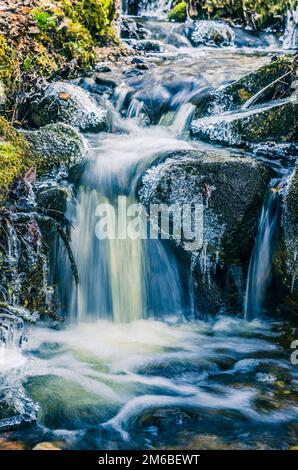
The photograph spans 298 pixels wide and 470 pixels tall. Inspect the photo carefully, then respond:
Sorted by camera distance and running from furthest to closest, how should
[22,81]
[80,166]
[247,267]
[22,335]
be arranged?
[22,81], [80,166], [247,267], [22,335]

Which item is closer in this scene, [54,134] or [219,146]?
[54,134]

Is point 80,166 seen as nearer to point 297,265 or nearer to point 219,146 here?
point 219,146

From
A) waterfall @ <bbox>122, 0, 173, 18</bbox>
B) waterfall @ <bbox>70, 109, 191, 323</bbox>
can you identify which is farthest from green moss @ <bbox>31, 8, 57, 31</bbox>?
waterfall @ <bbox>122, 0, 173, 18</bbox>

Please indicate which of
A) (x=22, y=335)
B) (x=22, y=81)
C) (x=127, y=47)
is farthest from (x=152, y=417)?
(x=127, y=47)

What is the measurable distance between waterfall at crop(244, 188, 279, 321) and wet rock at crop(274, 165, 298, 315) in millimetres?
112

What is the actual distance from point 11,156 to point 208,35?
32.2 feet

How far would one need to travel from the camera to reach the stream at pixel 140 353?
169 inches

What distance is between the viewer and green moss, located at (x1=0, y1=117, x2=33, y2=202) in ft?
18.3

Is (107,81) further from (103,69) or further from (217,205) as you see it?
(217,205)

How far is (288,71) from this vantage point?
300 inches

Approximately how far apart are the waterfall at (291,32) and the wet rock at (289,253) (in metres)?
9.70

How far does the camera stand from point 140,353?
215 inches

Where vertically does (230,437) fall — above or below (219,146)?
below
